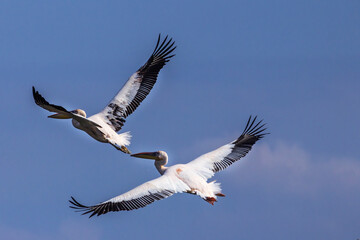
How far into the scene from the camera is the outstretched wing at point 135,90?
698 inches

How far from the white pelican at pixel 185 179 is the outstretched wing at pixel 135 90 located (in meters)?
1.02

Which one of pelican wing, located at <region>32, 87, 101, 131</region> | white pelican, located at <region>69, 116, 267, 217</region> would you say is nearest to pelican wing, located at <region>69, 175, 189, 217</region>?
white pelican, located at <region>69, 116, 267, 217</region>

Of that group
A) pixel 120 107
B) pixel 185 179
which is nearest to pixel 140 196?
pixel 185 179

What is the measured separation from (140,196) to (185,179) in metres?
1.06

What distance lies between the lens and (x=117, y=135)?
17.2 m

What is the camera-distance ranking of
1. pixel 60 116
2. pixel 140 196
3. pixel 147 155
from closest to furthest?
1. pixel 140 196
2. pixel 147 155
3. pixel 60 116

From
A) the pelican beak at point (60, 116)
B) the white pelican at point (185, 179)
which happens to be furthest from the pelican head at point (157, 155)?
the pelican beak at point (60, 116)

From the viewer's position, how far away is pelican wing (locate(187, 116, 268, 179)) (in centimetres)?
1653

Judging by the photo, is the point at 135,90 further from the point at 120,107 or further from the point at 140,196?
the point at 140,196

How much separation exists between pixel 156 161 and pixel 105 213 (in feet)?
8.27

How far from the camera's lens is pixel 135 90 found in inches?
720

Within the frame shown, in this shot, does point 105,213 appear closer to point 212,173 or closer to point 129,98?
point 212,173

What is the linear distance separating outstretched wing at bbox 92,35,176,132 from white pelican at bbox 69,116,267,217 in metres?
1.02

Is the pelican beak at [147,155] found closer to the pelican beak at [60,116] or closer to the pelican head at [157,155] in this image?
the pelican head at [157,155]
